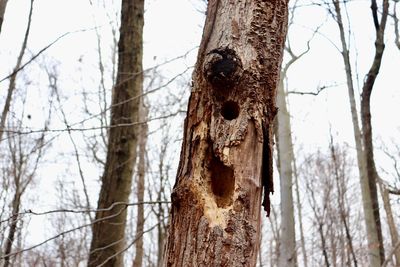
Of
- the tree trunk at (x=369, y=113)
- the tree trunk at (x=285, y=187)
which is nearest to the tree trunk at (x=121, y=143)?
the tree trunk at (x=285, y=187)

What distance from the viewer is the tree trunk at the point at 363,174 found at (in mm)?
5277

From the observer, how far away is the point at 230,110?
4.76 ft

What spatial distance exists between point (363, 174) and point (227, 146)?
495 cm

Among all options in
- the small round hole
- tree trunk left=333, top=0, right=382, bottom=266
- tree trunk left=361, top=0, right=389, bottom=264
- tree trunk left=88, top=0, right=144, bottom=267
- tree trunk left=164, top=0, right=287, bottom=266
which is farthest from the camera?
tree trunk left=361, top=0, right=389, bottom=264

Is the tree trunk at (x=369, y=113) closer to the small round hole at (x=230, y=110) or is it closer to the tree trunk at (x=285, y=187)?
the tree trunk at (x=285, y=187)

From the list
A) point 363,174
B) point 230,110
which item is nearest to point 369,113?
point 363,174

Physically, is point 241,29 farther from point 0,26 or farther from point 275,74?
point 0,26

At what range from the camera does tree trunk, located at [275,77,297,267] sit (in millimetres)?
5781

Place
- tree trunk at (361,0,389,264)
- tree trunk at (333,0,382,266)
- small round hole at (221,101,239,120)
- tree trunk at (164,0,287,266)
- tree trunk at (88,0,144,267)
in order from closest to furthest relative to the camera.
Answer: tree trunk at (164,0,287,266)
small round hole at (221,101,239,120)
tree trunk at (88,0,144,267)
tree trunk at (333,0,382,266)
tree trunk at (361,0,389,264)

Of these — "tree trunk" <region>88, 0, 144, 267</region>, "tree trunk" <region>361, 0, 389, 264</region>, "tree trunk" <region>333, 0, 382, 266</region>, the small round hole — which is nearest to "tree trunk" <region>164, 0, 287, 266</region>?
the small round hole

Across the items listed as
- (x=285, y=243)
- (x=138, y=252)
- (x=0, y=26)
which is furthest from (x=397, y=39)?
(x=0, y=26)

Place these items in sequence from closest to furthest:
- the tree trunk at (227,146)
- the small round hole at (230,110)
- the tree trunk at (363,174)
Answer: the tree trunk at (227,146), the small round hole at (230,110), the tree trunk at (363,174)

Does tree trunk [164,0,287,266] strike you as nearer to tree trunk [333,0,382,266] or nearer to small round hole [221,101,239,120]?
small round hole [221,101,239,120]

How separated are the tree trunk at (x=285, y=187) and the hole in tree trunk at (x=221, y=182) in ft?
14.2
